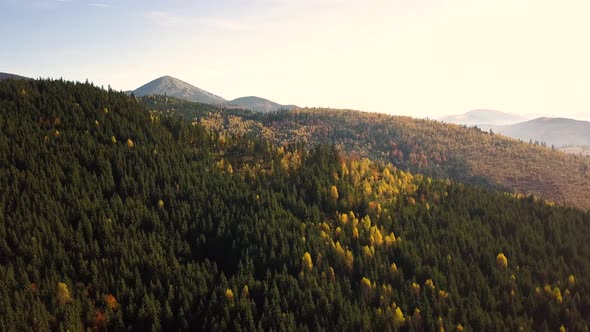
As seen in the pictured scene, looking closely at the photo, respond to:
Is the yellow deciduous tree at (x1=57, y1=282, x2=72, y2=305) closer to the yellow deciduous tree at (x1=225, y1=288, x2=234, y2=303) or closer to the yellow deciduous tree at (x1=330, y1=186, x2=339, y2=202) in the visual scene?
the yellow deciduous tree at (x1=225, y1=288, x2=234, y2=303)

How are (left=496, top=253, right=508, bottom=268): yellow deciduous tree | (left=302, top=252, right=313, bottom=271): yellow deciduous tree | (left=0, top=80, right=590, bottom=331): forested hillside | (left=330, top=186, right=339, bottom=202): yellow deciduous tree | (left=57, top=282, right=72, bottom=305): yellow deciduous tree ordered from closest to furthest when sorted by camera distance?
1. (left=57, top=282, right=72, bottom=305): yellow deciduous tree
2. (left=0, top=80, right=590, bottom=331): forested hillside
3. (left=302, top=252, right=313, bottom=271): yellow deciduous tree
4. (left=496, top=253, right=508, bottom=268): yellow deciduous tree
5. (left=330, top=186, right=339, bottom=202): yellow deciduous tree

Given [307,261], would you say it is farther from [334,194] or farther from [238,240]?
[334,194]

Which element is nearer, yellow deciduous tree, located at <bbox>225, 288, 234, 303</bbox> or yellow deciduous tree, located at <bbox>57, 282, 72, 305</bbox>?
yellow deciduous tree, located at <bbox>57, 282, 72, 305</bbox>

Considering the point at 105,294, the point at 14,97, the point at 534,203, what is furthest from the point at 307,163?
the point at 14,97

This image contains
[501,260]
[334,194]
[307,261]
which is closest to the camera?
[307,261]

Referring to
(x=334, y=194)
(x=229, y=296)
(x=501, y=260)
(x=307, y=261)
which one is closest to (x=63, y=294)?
(x=229, y=296)

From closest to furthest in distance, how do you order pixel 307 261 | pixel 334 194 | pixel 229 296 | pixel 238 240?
pixel 229 296 < pixel 307 261 < pixel 238 240 < pixel 334 194

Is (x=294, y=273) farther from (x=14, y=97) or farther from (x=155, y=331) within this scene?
(x=14, y=97)

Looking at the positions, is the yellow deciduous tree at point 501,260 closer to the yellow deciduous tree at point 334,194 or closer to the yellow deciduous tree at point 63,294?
the yellow deciduous tree at point 334,194

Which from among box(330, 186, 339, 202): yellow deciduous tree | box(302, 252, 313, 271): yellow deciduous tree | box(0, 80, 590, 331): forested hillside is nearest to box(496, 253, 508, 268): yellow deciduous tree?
box(0, 80, 590, 331): forested hillside

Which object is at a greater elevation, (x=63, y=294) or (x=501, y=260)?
(x=63, y=294)
